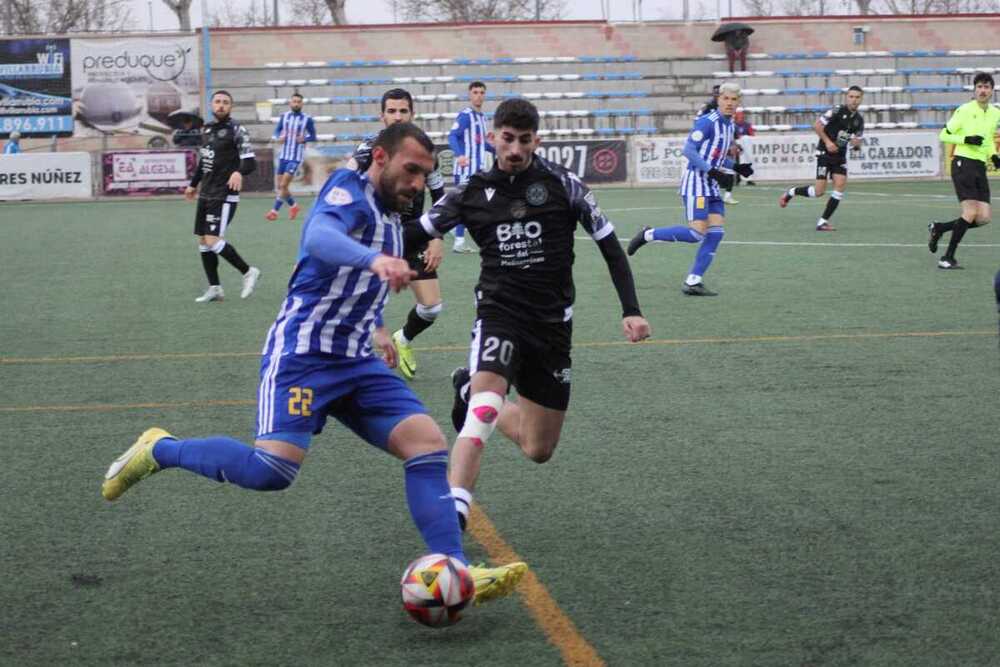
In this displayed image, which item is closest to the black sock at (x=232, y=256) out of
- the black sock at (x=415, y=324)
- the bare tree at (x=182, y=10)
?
the black sock at (x=415, y=324)

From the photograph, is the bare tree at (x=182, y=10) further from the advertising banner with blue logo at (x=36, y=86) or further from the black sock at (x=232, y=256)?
the black sock at (x=232, y=256)

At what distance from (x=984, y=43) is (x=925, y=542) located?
46216 mm

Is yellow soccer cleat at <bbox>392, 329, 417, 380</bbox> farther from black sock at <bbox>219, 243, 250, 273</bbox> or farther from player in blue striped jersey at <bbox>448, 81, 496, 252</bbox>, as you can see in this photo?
player in blue striped jersey at <bbox>448, 81, 496, 252</bbox>

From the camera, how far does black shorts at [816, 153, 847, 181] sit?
21500 mm

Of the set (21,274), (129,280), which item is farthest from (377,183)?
(21,274)

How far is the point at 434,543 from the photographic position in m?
4.55

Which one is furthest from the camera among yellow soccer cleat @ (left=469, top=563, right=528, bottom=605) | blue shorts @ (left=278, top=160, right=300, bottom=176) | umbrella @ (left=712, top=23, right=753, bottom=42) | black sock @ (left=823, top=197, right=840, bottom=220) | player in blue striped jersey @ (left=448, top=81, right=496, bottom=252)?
umbrella @ (left=712, top=23, right=753, bottom=42)

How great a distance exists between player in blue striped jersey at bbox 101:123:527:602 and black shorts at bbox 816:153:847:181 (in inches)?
698

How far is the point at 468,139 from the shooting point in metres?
19.0

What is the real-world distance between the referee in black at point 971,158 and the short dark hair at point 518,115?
1069cm

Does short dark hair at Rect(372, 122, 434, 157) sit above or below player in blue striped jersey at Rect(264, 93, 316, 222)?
below

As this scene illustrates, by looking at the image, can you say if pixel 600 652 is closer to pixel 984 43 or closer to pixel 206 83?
pixel 206 83

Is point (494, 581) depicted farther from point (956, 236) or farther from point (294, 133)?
point (294, 133)

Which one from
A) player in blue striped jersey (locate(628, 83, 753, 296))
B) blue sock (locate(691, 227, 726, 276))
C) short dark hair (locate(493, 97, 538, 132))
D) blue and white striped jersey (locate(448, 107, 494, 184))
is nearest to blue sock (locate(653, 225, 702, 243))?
player in blue striped jersey (locate(628, 83, 753, 296))
